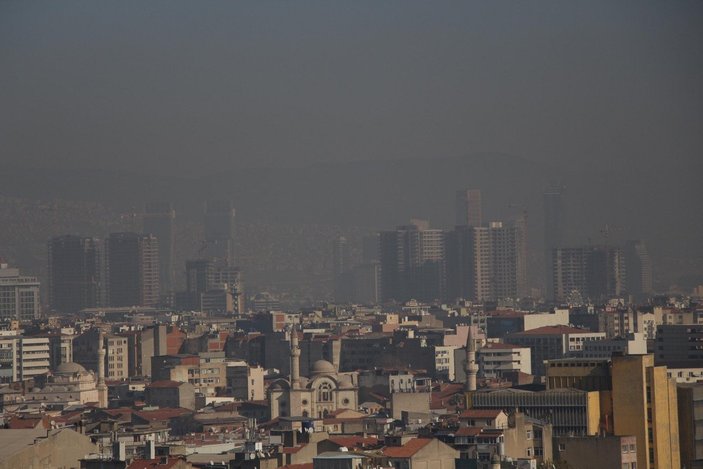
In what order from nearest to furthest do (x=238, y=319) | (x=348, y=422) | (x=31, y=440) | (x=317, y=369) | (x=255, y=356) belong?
(x=31, y=440) < (x=348, y=422) < (x=317, y=369) < (x=255, y=356) < (x=238, y=319)

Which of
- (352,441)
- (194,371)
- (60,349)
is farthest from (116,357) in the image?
(352,441)

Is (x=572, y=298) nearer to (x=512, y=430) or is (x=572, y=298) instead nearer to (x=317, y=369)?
(x=317, y=369)

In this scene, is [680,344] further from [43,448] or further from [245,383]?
[43,448]

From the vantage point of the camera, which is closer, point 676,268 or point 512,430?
point 512,430

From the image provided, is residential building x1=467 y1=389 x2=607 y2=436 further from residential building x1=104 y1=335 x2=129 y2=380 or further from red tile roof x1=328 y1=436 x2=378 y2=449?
residential building x1=104 y1=335 x2=129 y2=380

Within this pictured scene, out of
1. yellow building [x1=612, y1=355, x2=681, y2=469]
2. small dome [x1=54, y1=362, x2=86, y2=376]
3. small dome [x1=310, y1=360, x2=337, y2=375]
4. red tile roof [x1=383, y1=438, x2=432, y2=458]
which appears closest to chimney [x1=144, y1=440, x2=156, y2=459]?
red tile roof [x1=383, y1=438, x2=432, y2=458]

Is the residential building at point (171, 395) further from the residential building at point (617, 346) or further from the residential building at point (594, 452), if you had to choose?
the residential building at point (594, 452)

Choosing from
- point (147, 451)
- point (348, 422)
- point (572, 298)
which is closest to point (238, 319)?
point (572, 298)
